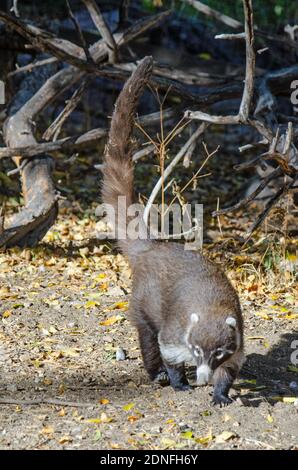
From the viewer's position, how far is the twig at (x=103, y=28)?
7.24 meters

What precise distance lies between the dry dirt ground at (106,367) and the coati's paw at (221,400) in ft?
0.13

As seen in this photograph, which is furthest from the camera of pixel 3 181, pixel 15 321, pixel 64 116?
pixel 3 181

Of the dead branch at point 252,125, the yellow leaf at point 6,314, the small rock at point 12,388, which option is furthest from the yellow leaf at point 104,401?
the dead branch at point 252,125

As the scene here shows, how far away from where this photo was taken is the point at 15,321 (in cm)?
611

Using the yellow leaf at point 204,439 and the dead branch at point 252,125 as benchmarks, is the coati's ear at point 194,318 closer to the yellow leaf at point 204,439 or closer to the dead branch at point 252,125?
the yellow leaf at point 204,439

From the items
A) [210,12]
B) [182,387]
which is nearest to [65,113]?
[210,12]

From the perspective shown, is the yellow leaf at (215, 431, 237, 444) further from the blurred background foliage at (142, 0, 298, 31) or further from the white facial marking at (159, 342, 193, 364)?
the blurred background foliage at (142, 0, 298, 31)

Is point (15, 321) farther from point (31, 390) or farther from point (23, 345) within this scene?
point (31, 390)

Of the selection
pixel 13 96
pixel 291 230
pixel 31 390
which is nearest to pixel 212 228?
pixel 291 230

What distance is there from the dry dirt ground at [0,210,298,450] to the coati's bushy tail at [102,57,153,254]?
893 mm

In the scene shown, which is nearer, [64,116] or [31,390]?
[31,390]

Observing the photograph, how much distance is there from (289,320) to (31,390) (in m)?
2.21

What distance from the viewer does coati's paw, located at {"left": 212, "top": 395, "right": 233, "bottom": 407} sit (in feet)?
15.7

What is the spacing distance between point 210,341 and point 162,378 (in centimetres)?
72
